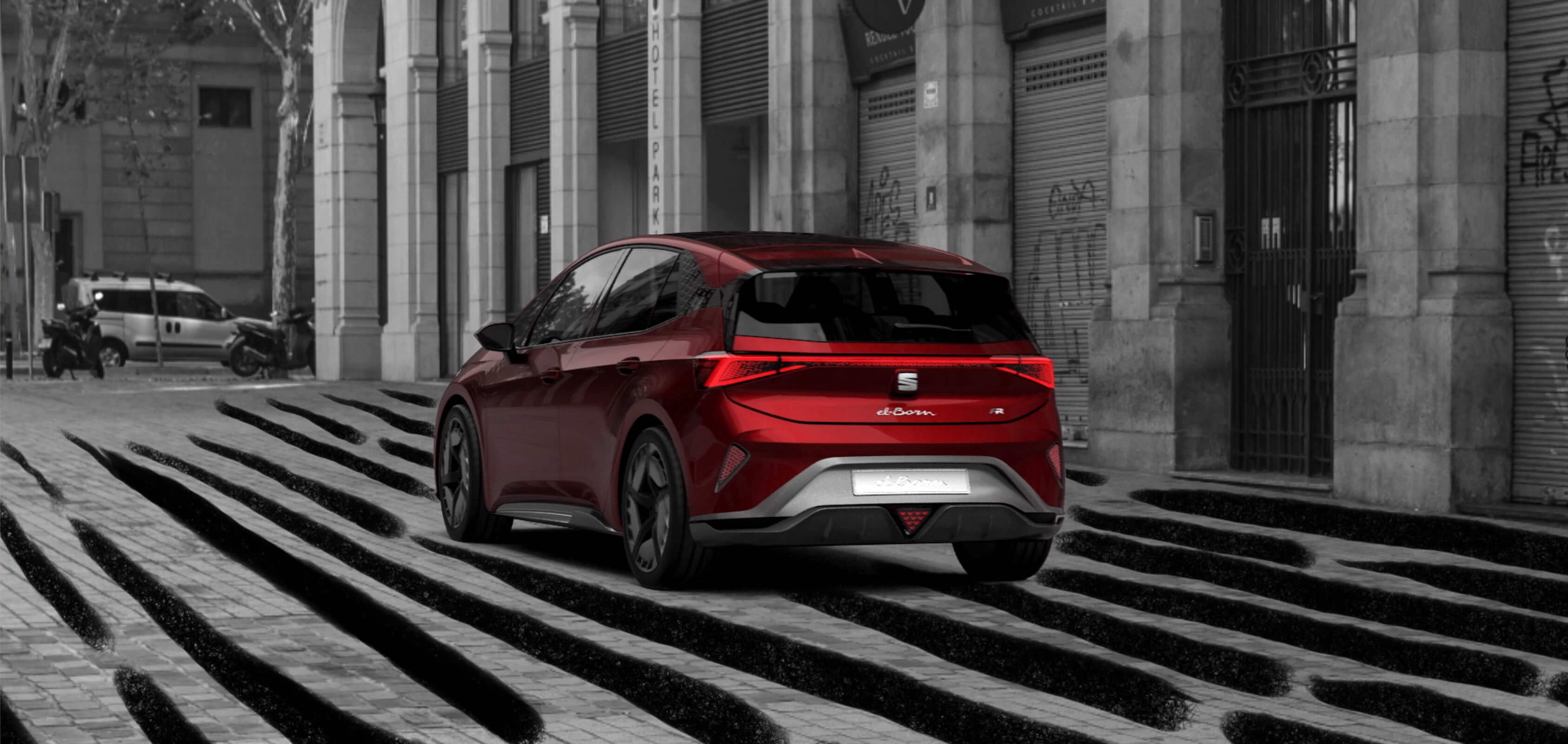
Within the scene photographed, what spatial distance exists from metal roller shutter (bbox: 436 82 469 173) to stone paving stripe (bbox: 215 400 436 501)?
7.49 meters

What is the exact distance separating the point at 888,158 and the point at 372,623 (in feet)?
40.1

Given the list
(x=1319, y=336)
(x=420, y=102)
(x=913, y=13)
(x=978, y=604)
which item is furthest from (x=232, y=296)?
(x=978, y=604)

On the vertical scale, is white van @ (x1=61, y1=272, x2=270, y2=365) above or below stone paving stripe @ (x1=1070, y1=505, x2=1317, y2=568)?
above

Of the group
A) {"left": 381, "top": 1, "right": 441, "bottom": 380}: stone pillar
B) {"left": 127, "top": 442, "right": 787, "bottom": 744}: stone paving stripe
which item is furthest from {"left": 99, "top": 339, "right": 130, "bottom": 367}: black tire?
{"left": 127, "top": 442, "right": 787, "bottom": 744}: stone paving stripe

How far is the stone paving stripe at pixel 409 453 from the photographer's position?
16.5 metres

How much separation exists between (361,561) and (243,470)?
5667mm

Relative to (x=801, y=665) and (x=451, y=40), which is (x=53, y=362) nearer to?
(x=451, y=40)

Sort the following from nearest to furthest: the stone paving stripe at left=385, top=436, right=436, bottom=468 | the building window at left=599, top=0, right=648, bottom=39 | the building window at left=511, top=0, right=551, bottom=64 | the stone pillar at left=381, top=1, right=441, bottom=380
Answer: the stone paving stripe at left=385, top=436, right=436, bottom=468
the building window at left=599, top=0, right=648, bottom=39
the building window at left=511, top=0, right=551, bottom=64
the stone pillar at left=381, top=1, right=441, bottom=380

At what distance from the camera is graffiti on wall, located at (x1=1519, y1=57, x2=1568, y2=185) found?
1243cm

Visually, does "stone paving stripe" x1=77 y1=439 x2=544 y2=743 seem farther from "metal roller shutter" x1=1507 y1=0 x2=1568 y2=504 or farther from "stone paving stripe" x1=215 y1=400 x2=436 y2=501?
"metal roller shutter" x1=1507 y1=0 x2=1568 y2=504

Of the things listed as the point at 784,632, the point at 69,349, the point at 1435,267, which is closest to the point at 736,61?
the point at 1435,267

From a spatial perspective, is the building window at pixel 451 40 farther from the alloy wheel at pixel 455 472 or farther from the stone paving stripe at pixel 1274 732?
the stone paving stripe at pixel 1274 732

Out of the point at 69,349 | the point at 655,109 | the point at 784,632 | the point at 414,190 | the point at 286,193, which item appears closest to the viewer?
the point at 784,632

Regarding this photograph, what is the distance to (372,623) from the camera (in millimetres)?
8492
